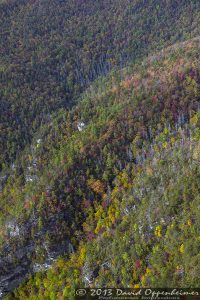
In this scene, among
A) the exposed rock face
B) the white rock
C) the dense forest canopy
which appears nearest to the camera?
the dense forest canopy

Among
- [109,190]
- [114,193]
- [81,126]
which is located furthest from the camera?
[81,126]

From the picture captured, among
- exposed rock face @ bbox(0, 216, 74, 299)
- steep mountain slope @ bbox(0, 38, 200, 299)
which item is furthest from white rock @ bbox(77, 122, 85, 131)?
exposed rock face @ bbox(0, 216, 74, 299)

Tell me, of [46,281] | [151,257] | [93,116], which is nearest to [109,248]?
[151,257]

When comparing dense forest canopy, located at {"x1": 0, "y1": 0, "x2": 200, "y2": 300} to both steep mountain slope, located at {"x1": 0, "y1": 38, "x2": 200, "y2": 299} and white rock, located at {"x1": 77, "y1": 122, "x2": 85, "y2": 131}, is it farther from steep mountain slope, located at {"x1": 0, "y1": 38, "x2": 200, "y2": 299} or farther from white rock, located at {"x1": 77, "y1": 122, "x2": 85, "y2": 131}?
white rock, located at {"x1": 77, "y1": 122, "x2": 85, "y2": 131}

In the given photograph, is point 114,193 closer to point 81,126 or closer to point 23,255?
point 23,255

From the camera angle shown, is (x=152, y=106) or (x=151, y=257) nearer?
(x=151, y=257)

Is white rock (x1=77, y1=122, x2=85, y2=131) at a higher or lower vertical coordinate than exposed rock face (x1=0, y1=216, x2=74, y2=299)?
higher


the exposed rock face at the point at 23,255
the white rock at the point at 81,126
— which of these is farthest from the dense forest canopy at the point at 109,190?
the white rock at the point at 81,126

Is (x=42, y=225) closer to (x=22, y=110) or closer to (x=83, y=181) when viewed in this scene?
(x=83, y=181)

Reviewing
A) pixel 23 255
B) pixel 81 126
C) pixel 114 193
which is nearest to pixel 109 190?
pixel 114 193
